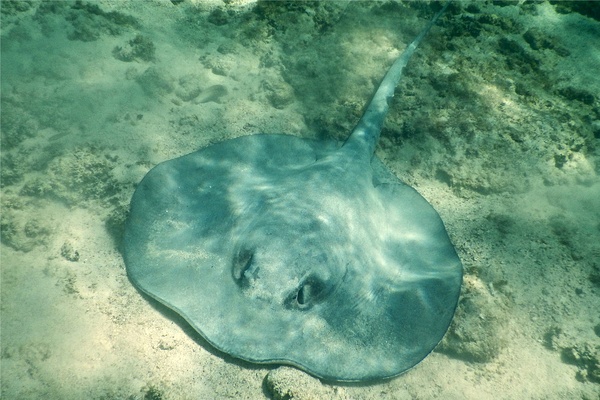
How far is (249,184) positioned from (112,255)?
1.51 meters

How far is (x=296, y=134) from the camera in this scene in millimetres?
4875

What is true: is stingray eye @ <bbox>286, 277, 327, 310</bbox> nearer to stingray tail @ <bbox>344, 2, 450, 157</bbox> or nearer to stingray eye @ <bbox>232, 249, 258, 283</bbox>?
stingray eye @ <bbox>232, 249, 258, 283</bbox>

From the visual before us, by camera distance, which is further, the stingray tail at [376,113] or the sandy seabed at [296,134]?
the stingray tail at [376,113]

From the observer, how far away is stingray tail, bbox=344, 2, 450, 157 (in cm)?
423

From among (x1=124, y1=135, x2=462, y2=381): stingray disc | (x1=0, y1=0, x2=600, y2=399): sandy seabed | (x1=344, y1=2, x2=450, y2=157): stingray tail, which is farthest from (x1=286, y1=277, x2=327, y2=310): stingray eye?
(x1=344, y1=2, x2=450, y2=157): stingray tail

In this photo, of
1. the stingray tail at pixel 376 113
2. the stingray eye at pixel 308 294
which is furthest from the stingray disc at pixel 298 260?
the stingray tail at pixel 376 113

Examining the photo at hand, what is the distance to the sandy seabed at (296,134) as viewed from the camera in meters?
2.94

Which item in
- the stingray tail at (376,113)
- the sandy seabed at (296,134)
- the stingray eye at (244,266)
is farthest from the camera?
the stingray tail at (376,113)

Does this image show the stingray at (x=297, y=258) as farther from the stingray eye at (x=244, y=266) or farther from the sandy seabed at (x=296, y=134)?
the sandy seabed at (x=296, y=134)

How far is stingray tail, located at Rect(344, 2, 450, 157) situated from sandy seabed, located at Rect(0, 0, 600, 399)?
27 cm

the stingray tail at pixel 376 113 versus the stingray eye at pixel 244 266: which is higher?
the stingray tail at pixel 376 113

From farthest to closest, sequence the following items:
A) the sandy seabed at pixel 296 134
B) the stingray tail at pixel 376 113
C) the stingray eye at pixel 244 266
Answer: the stingray tail at pixel 376 113 → the sandy seabed at pixel 296 134 → the stingray eye at pixel 244 266

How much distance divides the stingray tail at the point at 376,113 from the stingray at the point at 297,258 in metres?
0.09

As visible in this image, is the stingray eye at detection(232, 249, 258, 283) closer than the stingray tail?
Yes
